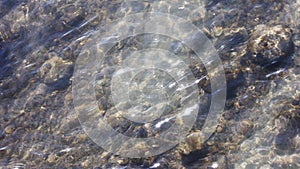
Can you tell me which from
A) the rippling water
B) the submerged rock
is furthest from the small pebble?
the submerged rock

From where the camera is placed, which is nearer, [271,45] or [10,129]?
[271,45]

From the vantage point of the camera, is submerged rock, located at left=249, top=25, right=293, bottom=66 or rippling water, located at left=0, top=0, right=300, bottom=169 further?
submerged rock, located at left=249, top=25, right=293, bottom=66

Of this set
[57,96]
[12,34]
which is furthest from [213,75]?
[12,34]

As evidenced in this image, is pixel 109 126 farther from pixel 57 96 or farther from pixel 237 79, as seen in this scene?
pixel 237 79

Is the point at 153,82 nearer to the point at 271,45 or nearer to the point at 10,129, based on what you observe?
the point at 271,45

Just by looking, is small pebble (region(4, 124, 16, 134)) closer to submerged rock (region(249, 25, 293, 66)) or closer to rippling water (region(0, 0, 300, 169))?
rippling water (region(0, 0, 300, 169))

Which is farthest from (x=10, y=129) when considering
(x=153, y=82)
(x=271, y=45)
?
(x=271, y=45)

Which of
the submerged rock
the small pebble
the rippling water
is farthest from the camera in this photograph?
the small pebble

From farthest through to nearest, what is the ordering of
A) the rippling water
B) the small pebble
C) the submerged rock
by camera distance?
the small pebble < the submerged rock < the rippling water

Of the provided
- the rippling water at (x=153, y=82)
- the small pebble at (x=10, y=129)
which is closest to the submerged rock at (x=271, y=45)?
the rippling water at (x=153, y=82)
